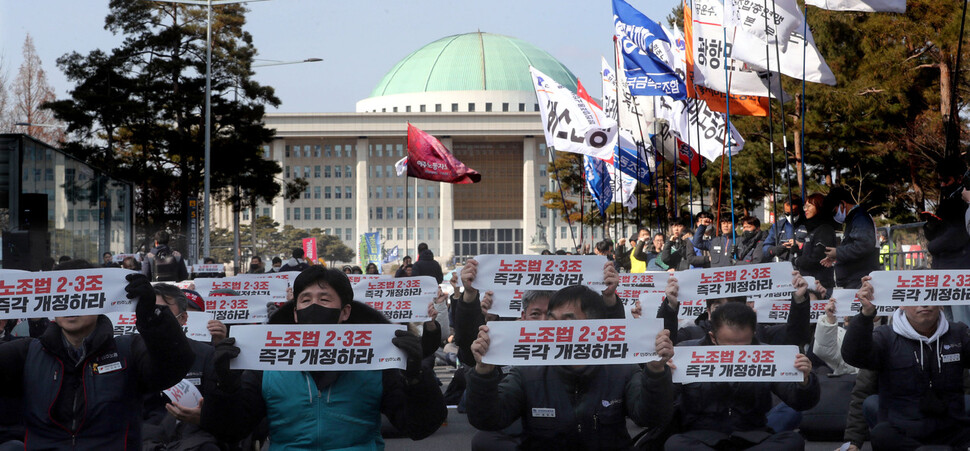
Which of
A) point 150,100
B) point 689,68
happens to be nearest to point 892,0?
point 689,68

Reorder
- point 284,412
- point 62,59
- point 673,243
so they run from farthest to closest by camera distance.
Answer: point 62,59 → point 673,243 → point 284,412

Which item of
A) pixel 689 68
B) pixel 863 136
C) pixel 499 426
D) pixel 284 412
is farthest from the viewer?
pixel 863 136

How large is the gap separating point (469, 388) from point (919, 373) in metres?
2.55

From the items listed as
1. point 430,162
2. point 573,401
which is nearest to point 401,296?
point 573,401

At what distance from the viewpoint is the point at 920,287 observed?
6.14m

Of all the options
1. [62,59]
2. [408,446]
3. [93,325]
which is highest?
[62,59]

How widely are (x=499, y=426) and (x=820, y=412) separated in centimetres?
425

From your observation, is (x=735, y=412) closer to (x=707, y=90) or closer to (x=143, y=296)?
(x=143, y=296)

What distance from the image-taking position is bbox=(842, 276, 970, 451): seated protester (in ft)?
20.0

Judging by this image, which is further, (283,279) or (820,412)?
(283,279)

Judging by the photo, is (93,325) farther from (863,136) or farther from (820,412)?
(863,136)

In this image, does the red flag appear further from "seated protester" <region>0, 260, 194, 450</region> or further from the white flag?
"seated protester" <region>0, 260, 194, 450</region>

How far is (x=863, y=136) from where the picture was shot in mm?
29797

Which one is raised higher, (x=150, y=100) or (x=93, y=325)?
(x=150, y=100)
